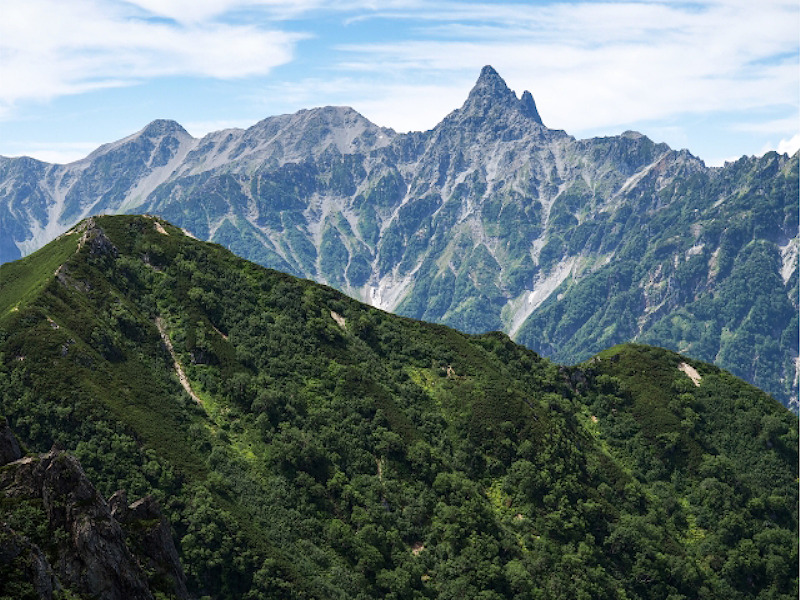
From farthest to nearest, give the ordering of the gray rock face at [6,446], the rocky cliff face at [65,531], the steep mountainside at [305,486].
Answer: the steep mountainside at [305,486] < the gray rock face at [6,446] < the rocky cliff face at [65,531]

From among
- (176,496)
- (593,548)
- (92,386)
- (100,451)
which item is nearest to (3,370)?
(92,386)

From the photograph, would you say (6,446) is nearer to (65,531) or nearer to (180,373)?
(65,531)

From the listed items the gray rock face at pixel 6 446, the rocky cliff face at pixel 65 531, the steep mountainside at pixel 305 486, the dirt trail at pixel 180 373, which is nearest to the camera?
the rocky cliff face at pixel 65 531

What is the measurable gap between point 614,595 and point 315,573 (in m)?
74.5

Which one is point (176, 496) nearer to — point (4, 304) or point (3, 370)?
point (3, 370)

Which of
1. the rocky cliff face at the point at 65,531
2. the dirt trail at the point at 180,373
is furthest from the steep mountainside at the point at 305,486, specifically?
the rocky cliff face at the point at 65,531

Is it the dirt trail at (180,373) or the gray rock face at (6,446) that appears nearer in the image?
the gray rock face at (6,446)

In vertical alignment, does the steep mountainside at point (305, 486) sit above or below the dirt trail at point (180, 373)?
below

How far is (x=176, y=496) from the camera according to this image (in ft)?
486

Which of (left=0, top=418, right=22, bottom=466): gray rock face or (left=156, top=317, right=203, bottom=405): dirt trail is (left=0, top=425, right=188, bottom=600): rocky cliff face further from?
(left=156, top=317, right=203, bottom=405): dirt trail

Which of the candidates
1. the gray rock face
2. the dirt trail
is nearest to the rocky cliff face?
the gray rock face

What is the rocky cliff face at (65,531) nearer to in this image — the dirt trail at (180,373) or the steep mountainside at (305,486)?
the steep mountainside at (305,486)

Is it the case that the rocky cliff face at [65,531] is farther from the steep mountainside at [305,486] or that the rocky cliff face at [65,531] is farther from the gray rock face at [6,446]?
the steep mountainside at [305,486]

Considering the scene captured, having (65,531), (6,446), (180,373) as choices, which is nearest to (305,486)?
(180,373)
